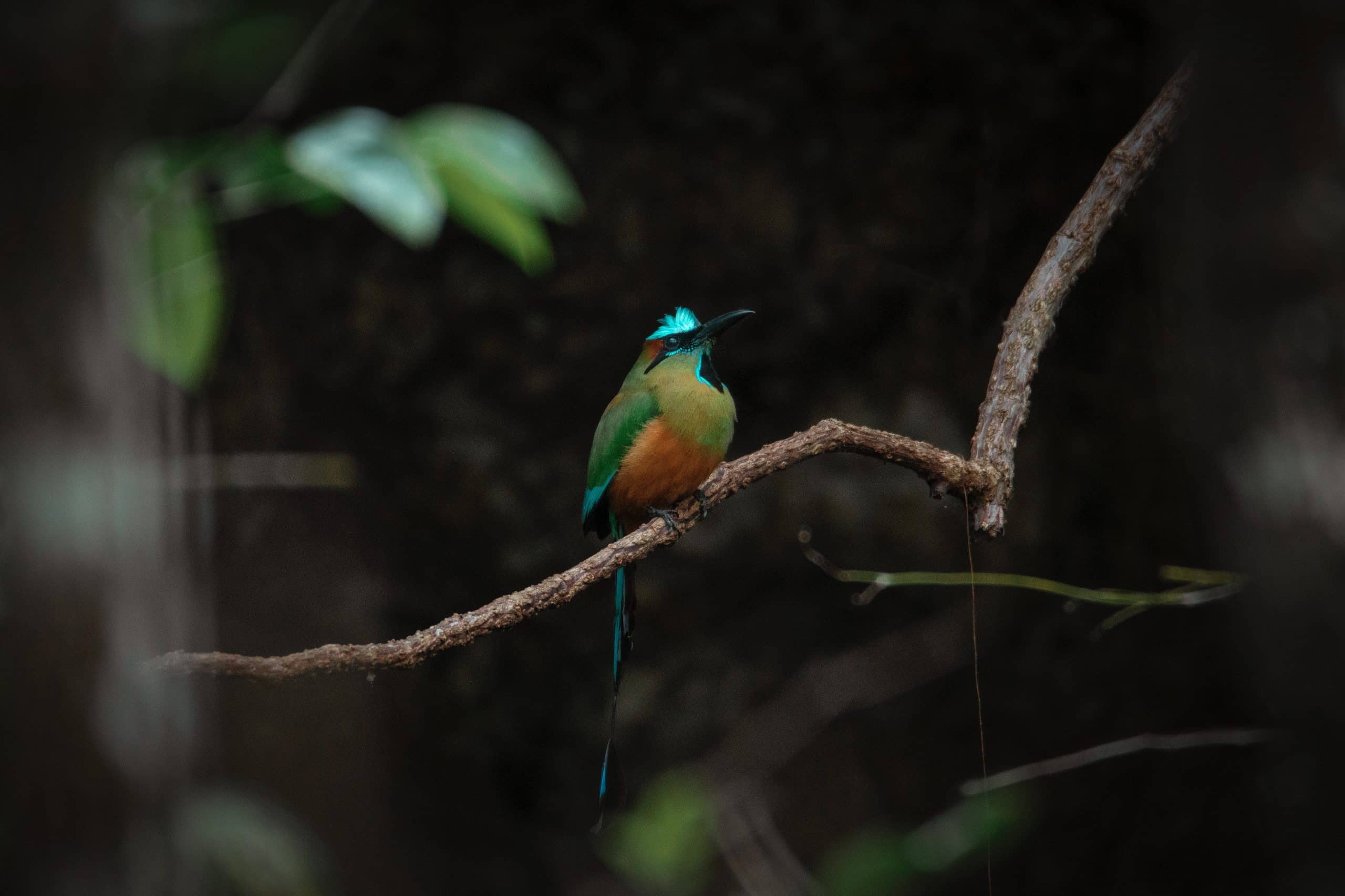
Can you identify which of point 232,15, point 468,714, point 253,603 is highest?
point 232,15

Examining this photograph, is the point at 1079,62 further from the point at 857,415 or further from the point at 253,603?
the point at 253,603

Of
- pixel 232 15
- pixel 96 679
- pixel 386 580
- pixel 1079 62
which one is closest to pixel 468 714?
pixel 386 580

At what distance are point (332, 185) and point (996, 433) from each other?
3.97 feet

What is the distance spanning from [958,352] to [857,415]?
41 cm

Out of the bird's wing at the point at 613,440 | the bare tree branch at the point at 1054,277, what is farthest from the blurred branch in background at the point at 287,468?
the bare tree branch at the point at 1054,277

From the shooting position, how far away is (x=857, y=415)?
365cm

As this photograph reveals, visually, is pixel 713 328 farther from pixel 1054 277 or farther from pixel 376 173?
pixel 376 173

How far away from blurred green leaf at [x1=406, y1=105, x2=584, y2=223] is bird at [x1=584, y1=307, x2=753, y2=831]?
2.75 ft

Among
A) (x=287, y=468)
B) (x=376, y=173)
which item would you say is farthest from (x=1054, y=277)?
(x=287, y=468)

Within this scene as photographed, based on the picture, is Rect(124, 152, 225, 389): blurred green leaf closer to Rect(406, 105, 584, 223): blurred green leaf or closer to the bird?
Rect(406, 105, 584, 223): blurred green leaf

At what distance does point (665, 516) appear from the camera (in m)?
2.18

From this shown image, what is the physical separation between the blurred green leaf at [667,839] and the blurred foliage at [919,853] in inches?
17.5

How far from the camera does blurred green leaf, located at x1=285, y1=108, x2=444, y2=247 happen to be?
124cm

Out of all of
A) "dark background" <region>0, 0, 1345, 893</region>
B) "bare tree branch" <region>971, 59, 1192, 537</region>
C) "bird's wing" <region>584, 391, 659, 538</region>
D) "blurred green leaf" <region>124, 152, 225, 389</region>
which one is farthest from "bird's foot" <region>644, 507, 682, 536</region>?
"dark background" <region>0, 0, 1345, 893</region>
